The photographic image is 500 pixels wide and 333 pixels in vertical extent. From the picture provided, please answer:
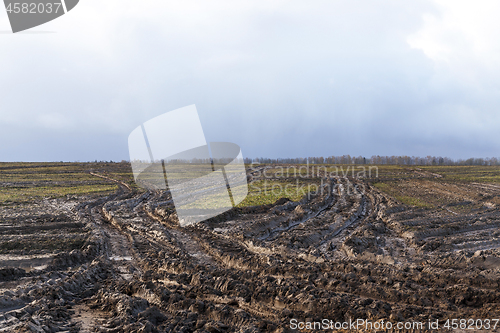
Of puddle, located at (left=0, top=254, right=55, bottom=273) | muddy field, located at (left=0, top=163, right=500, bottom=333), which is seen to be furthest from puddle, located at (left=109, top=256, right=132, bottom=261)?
puddle, located at (left=0, top=254, right=55, bottom=273)

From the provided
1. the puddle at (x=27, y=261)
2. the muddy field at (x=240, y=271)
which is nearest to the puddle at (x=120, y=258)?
the muddy field at (x=240, y=271)

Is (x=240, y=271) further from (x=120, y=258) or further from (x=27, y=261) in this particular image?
(x=27, y=261)

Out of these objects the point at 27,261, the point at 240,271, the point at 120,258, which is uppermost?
the point at 240,271

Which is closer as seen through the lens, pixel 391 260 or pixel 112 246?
pixel 391 260

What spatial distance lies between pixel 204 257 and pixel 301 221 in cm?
834

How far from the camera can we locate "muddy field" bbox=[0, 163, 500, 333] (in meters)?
6.88

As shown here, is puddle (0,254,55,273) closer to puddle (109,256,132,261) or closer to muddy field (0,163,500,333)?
muddy field (0,163,500,333)

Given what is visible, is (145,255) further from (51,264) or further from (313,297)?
(313,297)

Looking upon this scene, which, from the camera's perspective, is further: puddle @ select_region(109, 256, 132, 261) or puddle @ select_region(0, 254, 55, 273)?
puddle @ select_region(109, 256, 132, 261)

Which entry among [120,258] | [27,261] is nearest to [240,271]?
[120,258]

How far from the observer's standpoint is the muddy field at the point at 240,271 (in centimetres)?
688

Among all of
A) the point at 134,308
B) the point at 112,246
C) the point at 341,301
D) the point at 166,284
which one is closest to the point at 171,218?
the point at 112,246

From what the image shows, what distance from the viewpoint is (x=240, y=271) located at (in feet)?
31.4

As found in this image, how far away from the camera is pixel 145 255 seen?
12492mm
